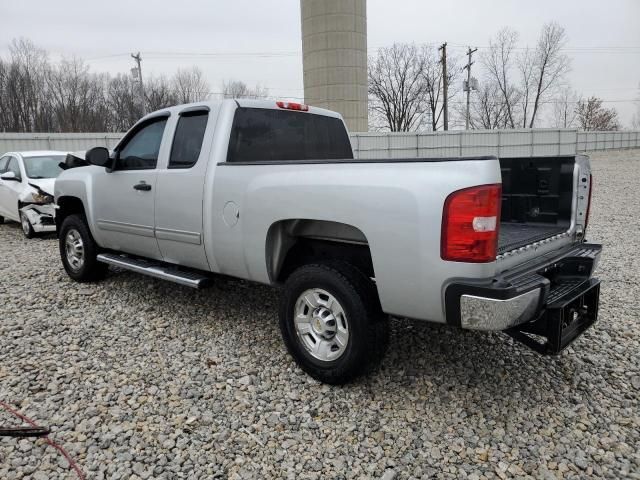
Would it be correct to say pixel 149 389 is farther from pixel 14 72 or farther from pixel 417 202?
pixel 14 72

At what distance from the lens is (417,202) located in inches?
101

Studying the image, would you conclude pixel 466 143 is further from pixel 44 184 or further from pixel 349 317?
pixel 349 317

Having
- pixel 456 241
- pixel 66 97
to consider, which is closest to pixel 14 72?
pixel 66 97

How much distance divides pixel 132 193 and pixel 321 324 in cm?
243

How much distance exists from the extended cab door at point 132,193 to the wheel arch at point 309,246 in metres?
1.46

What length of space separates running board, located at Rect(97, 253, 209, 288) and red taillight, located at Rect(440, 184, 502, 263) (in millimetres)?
2167

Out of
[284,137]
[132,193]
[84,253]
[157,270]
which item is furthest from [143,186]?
[84,253]

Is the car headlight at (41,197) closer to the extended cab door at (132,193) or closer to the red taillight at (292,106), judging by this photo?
the extended cab door at (132,193)

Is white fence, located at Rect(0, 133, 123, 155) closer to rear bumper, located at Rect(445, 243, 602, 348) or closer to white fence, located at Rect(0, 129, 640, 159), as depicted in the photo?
white fence, located at Rect(0, 129, 640, 159)

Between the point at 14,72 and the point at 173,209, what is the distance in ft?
174

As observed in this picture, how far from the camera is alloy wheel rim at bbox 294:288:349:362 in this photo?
3.10 meters

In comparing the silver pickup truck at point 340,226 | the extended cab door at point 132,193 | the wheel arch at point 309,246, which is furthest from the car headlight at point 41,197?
the wheel arch at point 309,246

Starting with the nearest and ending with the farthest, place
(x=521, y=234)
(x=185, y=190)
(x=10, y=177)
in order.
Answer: (x=521, y=234)
(x=185, y=190)
(x=10, y=177)

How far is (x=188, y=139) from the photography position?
411cm
